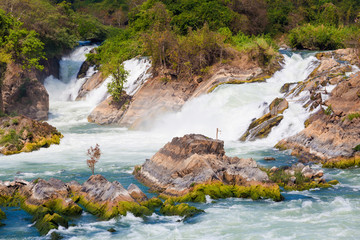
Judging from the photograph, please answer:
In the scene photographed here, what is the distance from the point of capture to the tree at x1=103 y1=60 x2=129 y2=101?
3731 centimetres

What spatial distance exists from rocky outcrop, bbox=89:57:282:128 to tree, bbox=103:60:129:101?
1.21 meters

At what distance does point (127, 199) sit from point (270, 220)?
14.3 feet

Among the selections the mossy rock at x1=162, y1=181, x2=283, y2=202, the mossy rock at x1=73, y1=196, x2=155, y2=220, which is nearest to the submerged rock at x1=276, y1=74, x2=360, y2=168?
the mossy rock at x1=162, y1=181, x2=283, y2=202

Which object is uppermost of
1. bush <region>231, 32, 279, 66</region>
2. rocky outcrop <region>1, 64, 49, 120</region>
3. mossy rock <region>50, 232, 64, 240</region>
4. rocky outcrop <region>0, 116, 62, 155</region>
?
bush <region>231, 32, 279, 66</region>

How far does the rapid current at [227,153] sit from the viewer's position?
42.8 ft

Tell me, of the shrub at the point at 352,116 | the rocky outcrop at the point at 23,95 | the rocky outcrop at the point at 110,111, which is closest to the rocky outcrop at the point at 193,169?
the shrub at the point at 352,116

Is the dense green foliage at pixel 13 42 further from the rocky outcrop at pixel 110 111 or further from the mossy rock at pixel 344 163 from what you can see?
the mossy rock at pixel 344 163

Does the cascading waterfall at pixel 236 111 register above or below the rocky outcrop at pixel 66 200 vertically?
above

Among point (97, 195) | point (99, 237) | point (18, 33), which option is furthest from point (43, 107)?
point (99, 237)

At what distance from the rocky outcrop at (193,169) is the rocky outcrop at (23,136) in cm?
922

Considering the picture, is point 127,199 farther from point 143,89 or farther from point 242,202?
point 143,89

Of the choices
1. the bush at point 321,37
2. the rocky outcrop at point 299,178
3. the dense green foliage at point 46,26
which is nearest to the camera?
the rocky outcrop at point 299,178

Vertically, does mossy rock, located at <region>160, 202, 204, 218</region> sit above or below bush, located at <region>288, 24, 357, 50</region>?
below

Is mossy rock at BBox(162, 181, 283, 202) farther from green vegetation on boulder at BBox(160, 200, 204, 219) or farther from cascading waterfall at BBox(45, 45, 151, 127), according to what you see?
cascading waterfall at BBox(45, 45, 151, 127)
